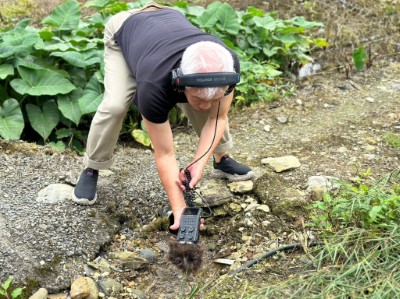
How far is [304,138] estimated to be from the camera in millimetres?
4215

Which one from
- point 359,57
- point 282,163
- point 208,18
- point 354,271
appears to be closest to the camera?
point 354,271

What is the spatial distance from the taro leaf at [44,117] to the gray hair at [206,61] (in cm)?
203

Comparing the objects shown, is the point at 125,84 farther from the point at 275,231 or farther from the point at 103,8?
the point at 103,8

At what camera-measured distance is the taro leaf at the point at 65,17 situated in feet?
15.3

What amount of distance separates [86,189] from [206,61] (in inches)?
47.6

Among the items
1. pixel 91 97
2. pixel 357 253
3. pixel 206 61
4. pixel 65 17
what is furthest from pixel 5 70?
pixel 357 253

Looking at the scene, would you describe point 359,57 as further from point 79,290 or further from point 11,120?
point 79,290

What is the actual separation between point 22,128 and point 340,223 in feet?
7.62

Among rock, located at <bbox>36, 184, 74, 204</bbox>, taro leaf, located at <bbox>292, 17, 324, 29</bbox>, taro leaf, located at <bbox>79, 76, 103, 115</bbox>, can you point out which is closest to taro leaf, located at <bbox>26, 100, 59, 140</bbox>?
taro leaf, located at <bbox>79, 76, 103, 115</bbox>

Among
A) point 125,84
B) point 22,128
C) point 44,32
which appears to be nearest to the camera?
point 125,84

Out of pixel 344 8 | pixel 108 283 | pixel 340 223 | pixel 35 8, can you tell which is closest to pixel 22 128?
pixel 108 283

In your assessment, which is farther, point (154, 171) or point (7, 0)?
point (7, 0)

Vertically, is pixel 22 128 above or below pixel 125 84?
below

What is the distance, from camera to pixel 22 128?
4.02 meters
